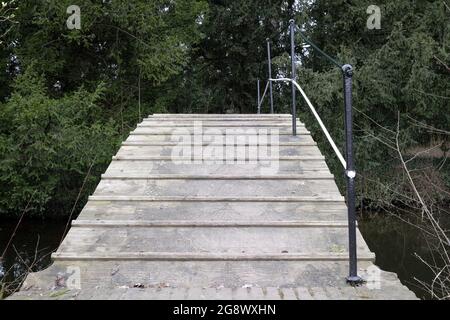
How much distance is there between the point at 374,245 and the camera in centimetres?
1037

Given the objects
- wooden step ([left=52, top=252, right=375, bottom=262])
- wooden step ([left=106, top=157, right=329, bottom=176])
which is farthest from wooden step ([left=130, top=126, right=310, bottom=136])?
wooden step ([left=52, top=252, right=375, bottom=262])

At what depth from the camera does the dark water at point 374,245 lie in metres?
8.70

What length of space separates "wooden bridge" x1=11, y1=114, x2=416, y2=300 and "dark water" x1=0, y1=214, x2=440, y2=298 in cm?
495

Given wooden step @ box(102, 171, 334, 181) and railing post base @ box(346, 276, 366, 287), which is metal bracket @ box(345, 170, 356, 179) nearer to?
railing post base @ box(346, 276, 366, 287)

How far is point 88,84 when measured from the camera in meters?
12.1

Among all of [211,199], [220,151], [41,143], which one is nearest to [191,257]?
[211,199]

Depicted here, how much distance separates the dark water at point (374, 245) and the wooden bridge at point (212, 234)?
495 centimetres

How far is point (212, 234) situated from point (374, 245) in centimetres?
811

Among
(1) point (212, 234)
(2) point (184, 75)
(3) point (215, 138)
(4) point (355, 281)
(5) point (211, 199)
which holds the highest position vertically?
(2) point (184, 75)

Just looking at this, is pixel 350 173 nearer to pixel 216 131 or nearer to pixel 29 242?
pixel 216 131

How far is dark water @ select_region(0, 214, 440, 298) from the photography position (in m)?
8.70
